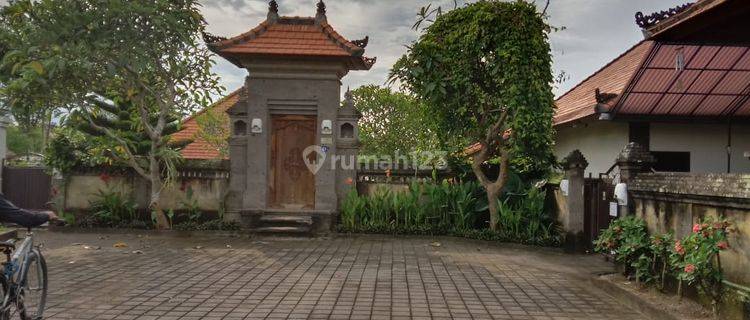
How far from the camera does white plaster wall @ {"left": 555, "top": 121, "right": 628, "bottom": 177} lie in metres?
12.5

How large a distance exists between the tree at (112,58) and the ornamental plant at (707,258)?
9.36 metres

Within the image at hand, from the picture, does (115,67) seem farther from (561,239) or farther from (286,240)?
(561,239)

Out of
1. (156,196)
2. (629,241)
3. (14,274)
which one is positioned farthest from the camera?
(156,196)

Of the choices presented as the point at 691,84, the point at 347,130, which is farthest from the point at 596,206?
the point at 347,130

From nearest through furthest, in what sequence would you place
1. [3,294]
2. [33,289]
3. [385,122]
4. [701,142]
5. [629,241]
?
[3,294], [33,289], [629,241], [701,142], [385,122]

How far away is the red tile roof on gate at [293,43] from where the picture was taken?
11.7m

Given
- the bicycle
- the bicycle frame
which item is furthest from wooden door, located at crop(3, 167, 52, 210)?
the bicycle frame

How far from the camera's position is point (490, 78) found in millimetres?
11312

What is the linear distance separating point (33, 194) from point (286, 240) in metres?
10.1

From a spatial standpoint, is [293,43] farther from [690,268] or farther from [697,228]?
→ [690,268]

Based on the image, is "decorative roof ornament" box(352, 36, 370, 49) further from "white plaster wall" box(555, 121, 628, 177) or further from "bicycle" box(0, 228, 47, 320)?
"bicycle" box(0, 228, 47, 320)

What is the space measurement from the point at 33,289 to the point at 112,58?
7019 mm

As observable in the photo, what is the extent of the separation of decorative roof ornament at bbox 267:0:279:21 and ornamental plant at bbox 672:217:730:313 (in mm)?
10173

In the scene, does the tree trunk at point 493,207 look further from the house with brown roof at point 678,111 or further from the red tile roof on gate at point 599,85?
the house with brown roof at point 678,111
